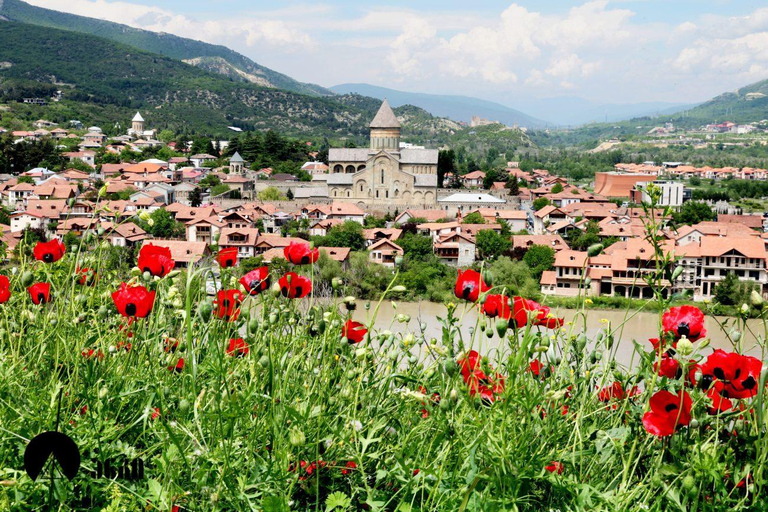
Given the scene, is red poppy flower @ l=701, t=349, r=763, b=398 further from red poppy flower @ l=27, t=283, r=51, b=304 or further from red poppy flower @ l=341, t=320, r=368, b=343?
red poppy flower @ l=27, t=283, r=51, b=304

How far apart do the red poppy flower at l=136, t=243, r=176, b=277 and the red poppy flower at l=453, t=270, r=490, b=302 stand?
66 cm

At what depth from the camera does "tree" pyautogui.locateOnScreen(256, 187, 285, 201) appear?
29.5m

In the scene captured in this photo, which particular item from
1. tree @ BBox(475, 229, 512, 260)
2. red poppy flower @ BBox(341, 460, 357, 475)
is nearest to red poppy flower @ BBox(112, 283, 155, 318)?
red poppy flower @ BBox(341, 460, 357, 475)

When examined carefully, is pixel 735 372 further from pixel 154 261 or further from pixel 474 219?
pixel 474 219

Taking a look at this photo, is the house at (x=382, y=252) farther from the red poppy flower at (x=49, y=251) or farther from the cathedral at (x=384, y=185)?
the red poppy flower at (x=49, y=251)

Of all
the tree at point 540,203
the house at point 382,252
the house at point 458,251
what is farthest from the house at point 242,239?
the tree at point 540,203

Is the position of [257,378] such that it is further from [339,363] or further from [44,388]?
[44,388]

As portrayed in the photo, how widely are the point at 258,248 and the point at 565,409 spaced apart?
17.9 metres

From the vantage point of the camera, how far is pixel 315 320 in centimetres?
181

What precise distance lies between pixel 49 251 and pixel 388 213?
24.7 m

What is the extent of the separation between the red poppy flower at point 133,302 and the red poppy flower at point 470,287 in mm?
632

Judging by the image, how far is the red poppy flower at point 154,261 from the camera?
1.67 meters

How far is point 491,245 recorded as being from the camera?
1969 cm

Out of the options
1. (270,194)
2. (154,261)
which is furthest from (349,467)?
(270,194)
